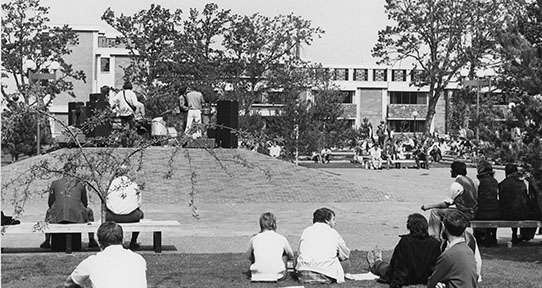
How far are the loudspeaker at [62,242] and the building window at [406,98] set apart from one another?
65857 mm

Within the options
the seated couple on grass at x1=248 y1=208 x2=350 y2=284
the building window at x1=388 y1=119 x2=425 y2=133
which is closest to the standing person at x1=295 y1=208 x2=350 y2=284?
the seated couple on grass at x1=248 y1=208 x2=350 y2=284

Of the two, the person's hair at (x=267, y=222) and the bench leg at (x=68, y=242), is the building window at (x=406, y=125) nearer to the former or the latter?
the bench leg at (x=68, y=242)

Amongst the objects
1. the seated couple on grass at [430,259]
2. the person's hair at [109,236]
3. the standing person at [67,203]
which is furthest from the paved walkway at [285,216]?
the person's hair at [109,236]

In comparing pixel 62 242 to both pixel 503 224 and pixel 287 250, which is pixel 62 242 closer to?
pixel 287 250

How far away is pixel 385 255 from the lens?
11.6m

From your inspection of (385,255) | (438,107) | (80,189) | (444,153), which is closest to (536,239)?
(385,255)

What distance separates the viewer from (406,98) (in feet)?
250

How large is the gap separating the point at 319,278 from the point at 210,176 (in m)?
12.2

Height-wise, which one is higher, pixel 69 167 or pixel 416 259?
pixel 69 167

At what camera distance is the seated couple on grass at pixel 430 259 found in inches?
265

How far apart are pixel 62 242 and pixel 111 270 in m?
6.05

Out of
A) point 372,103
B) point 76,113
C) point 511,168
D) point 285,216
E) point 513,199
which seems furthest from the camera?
point 372,103

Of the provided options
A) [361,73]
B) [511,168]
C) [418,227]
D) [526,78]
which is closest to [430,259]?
[418,227]

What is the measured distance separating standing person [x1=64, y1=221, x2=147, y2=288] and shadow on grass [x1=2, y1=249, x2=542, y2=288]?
118 inches
